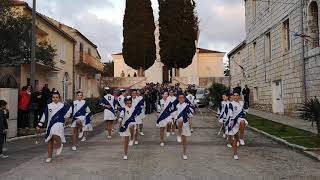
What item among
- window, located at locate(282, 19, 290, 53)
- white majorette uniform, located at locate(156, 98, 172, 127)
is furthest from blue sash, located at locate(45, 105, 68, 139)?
window, located at locate(282, 19, 290, 53)

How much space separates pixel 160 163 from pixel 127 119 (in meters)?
2.05

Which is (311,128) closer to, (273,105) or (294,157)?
(294,157)

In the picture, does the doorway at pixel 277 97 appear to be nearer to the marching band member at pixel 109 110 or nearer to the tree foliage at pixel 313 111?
the tree foliage at pixel 313 111

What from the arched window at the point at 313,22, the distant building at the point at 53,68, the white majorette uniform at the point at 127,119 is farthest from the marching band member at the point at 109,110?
the distant building at the point at 53,68

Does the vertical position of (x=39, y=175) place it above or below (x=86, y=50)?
below

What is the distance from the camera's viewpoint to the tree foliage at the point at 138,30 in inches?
1869

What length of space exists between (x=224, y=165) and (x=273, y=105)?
68.0 ft

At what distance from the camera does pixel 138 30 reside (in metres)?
47.8

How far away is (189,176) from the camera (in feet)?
32.0

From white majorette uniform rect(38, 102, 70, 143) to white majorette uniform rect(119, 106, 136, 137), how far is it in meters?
1.58

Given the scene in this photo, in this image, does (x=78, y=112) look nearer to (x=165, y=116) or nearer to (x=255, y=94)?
(x=165, y=116)

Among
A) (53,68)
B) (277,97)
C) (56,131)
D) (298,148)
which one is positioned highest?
(53,68)

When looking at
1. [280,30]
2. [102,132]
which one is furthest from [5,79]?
[280,30]

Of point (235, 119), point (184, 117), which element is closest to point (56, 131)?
point (184, 117)
